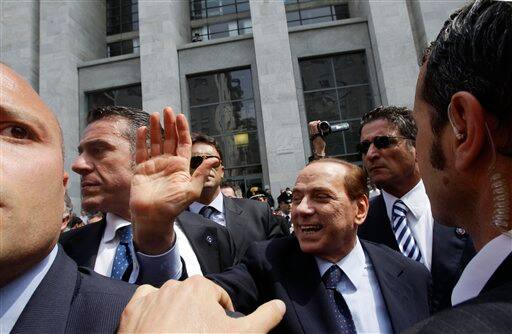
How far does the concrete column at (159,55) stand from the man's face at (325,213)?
46.4 ft

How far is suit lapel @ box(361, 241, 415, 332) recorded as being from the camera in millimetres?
2230

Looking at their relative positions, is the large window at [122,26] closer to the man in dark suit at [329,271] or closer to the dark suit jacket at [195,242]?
the dark suit jacket at [195,242]

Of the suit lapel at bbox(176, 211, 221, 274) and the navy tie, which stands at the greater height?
the navy tie

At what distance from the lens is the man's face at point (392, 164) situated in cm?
345

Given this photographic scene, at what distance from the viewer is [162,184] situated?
1.98 m

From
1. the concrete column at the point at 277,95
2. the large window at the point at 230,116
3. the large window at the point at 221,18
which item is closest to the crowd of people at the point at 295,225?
the concrete column at the point at 277,95

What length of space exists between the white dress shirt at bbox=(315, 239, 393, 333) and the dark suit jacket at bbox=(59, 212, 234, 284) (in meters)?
0.81

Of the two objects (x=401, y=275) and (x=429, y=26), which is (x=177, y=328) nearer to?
(x=401, y=275)

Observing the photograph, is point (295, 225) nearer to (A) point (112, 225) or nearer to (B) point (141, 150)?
(B) point (141, 150)

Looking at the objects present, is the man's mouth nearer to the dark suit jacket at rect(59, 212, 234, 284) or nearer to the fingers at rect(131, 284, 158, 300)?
the dark suit jacket at rect(59, 212, 234, 284)

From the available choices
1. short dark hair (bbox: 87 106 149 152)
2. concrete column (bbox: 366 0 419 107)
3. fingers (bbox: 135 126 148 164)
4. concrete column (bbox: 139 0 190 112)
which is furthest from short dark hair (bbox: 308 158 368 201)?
concrete column (bbox: 139 0 190 112)

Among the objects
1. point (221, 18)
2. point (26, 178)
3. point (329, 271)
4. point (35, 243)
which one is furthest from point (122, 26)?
point (35, 243)

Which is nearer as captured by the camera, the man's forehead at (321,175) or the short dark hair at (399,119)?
the man's forehead at (321,175)

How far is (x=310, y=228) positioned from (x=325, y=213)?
5.7 inches
